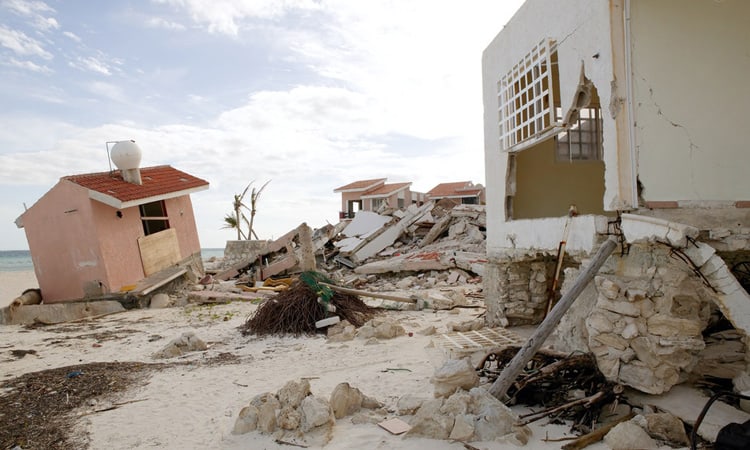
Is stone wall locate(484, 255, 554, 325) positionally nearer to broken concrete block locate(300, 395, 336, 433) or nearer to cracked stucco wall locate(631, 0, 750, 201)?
cracked stucco wall locate(631, 0, 750, 201)

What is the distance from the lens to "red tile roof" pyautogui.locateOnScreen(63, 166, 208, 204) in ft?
44.8

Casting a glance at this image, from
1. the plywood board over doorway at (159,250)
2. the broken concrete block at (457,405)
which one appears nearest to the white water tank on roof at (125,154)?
the plywood board over doorway at (159,250)

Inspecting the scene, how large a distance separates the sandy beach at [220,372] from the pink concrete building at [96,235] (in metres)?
2.50

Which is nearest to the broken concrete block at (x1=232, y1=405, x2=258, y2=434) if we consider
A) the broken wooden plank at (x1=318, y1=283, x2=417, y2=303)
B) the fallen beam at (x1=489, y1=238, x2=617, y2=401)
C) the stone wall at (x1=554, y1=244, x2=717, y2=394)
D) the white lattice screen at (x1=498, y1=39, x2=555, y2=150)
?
the fallen beam at (x1=489, y1=238, x2=617, y2=401)

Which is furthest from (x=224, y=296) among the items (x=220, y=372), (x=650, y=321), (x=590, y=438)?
(x=650, y=321)

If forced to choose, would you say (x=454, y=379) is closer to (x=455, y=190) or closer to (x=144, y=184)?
(x=144, y=184)

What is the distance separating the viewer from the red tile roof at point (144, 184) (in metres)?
13.6

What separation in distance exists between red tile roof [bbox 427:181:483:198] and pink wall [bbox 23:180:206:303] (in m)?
26.7

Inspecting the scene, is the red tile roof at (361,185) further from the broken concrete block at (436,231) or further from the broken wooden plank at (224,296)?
the broken wooden plank at (224,296)

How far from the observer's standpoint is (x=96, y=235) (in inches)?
522

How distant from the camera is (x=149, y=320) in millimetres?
11406

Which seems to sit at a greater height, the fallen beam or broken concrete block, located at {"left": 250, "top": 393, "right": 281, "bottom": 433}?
the fallen beam

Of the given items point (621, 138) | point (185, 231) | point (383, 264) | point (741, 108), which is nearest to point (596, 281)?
point (621, 138)

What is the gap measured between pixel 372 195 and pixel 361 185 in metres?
2.68
